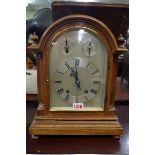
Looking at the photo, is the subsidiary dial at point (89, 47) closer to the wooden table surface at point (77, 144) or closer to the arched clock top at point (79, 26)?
the arched clock top at point (79, 26)

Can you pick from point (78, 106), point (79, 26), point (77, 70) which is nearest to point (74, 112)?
point (78, 106)

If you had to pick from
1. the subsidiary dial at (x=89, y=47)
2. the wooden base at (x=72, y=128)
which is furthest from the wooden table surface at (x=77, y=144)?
the subsidiary dial at (x=89, y=47)

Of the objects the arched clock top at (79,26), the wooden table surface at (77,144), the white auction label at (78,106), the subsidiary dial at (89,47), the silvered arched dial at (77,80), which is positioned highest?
the arched clock top at (79,26)

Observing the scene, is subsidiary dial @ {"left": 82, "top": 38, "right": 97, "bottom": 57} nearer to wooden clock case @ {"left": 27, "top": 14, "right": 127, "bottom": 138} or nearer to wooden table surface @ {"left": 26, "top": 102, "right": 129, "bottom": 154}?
wooden clock case @ {"left": 27, "top": 14, "right": 127, "bottom": 138}

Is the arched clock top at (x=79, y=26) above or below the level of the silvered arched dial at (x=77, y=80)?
above

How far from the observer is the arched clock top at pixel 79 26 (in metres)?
0.72

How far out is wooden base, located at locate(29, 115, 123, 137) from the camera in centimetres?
74

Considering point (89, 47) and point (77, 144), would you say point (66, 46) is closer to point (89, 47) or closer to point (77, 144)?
point (89, 47)

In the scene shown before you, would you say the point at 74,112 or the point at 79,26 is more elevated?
the point at 79,26

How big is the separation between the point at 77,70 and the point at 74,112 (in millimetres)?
130

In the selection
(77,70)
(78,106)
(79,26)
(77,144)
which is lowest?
(77,144)

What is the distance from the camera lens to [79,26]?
73 cm
